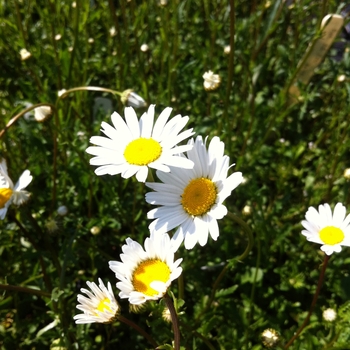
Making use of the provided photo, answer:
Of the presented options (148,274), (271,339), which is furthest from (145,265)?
(271,339)

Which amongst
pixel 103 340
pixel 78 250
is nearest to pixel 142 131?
pixel 78 250

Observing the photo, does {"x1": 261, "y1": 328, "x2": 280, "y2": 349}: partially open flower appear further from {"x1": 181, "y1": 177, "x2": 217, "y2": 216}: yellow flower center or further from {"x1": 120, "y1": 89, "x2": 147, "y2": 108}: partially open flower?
{"x1": 120, "y1": 89, "x2": 147, "y2": 108}: partially open flower

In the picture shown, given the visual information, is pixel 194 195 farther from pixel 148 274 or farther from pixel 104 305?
pixel 104 305

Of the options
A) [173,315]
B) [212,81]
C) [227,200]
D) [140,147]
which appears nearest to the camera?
[173,315]

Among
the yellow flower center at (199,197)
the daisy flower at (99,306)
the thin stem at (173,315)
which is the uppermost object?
the yellow flower center at (199,197)

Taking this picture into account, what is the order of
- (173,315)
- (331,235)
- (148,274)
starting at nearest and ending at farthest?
(173,315) < (148,274) < (331,235)

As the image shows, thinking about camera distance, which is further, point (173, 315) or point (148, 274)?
point (148, 274)

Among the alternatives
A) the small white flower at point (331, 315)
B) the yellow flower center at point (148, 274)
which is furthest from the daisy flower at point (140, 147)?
the small white flower at point (331, 315)

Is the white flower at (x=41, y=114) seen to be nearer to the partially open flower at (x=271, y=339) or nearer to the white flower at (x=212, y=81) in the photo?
the white flower at (x=212, y=81)
